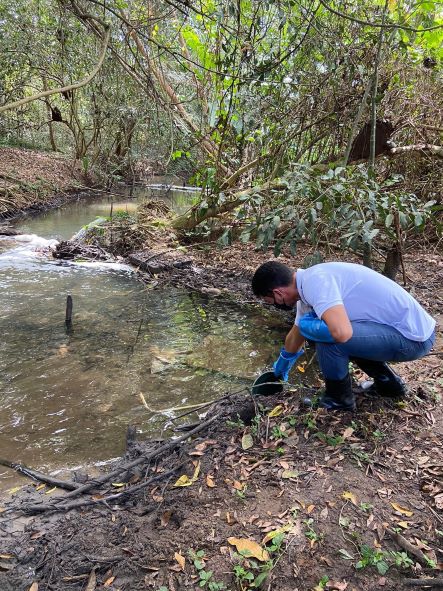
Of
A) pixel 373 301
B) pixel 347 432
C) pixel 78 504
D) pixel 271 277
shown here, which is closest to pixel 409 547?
pixel 347 432

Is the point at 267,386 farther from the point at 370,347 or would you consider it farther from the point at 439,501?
the point at 439,501

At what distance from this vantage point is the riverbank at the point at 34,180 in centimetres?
Answer: 1298

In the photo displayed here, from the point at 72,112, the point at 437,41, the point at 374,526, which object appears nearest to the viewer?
the point at 374,526

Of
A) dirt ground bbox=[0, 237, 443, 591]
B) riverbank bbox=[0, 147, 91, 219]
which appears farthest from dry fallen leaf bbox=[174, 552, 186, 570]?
riverbank bbox=[0, 147, 91, 219]

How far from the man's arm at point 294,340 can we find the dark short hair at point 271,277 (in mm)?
431

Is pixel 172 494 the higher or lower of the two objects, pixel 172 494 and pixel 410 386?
the lower

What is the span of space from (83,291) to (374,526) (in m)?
5.78

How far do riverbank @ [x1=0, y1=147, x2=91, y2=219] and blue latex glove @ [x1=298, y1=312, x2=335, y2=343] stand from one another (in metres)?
9.82

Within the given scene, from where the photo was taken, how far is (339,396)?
2.95 meters

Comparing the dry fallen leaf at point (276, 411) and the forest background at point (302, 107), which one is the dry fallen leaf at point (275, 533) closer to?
the dry fallen leaf at point (276, 411)

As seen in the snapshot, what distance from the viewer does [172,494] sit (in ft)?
8.46

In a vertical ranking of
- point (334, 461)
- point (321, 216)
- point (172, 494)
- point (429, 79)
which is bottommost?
point (172, 494)

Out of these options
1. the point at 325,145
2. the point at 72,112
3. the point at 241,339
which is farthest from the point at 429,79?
the point at 72,112

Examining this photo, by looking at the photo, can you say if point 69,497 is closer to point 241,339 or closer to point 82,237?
point 241,339
